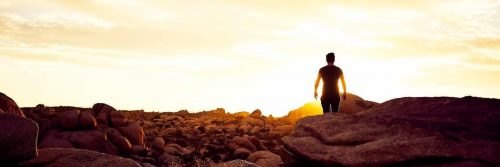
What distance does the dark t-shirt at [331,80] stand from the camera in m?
14.2

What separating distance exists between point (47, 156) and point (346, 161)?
601 cm

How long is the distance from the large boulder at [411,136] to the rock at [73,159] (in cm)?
362

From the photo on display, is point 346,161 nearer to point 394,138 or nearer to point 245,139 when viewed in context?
point 394,138

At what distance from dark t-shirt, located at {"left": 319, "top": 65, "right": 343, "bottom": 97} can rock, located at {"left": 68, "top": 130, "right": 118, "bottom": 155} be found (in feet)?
27.5

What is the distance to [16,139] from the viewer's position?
10.1 m

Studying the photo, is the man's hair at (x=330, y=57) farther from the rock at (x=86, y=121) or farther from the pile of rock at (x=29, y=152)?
the rock at (x=86, y=121)

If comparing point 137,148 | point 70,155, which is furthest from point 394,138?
point 137,148

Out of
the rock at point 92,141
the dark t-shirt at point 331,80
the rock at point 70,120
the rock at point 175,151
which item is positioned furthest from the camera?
the rock at point 175,151

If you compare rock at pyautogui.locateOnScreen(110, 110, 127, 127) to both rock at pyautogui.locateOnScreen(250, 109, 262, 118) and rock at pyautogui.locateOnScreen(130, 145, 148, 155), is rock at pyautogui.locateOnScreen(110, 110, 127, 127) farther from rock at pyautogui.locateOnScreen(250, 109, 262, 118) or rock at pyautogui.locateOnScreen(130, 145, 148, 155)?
rock at pyautogui.locateOnScreen(250, 109, 262, 118)

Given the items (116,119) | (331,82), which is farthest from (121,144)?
(331,82)

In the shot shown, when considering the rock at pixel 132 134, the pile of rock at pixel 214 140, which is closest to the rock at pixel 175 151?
the pile of rock at pixel 214 140

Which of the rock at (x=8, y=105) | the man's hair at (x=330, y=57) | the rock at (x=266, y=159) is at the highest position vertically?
the man's hair at (x=330, y=57)

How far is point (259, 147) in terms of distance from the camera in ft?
73.1

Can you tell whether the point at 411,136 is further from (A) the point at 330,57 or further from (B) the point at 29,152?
(B) the point at 29,152
